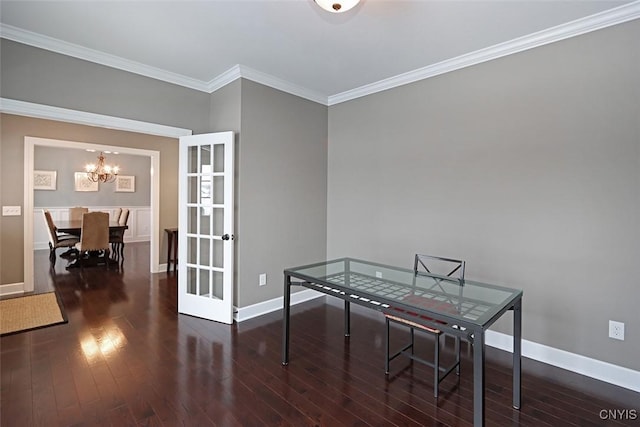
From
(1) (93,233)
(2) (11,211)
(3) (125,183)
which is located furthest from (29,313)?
(3) (125,183)

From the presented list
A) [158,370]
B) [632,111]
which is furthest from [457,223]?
[158,370]

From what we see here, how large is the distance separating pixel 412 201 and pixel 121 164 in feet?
28.5

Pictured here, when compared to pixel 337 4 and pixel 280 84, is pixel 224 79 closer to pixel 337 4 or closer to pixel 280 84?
pixel 280 84

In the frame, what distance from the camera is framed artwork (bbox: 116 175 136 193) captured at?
8789 mm

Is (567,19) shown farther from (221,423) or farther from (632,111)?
(221,423)

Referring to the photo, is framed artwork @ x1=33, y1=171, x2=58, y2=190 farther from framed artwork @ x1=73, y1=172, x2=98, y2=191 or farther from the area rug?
the area rug

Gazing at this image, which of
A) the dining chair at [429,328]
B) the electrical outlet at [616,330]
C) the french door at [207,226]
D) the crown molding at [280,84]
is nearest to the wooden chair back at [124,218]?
the french door at [207,226]

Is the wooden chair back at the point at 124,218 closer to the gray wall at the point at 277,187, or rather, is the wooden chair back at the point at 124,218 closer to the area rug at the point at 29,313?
→ the area rug at the point at 29,313

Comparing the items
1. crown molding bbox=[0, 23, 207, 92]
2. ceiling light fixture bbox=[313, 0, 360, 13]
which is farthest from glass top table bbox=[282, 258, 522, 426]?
crown molding bbox=[0, 23, 207, 92]

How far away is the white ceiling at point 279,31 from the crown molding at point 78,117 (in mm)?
546

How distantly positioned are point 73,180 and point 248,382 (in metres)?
8.75

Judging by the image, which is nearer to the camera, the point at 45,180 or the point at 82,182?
the point at 45,180

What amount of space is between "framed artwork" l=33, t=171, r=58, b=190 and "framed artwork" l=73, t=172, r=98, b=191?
430 millimetres

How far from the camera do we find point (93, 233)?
571 centimetres
